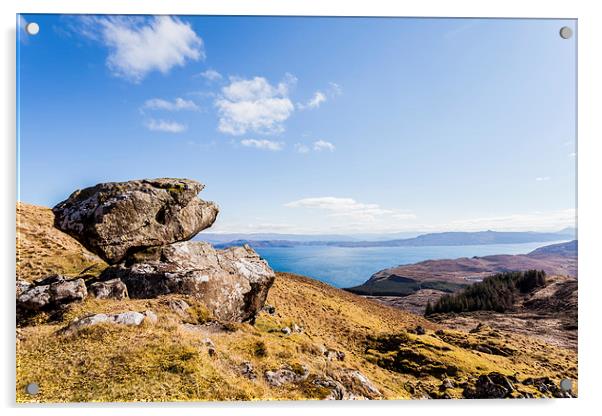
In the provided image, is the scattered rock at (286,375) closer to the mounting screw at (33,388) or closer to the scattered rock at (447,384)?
the scattered rock at (447,384)

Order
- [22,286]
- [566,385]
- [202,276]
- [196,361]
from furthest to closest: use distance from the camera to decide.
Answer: [202,276] → [566,385] → [22,286] → [196,361]

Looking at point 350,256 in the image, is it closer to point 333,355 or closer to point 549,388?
point 333,355

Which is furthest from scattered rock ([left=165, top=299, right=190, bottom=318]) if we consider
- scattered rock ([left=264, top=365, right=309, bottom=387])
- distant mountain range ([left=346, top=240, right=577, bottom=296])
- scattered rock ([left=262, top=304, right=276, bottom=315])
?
distant mountain range ([left=346, top=240, right=577, bottom=296])

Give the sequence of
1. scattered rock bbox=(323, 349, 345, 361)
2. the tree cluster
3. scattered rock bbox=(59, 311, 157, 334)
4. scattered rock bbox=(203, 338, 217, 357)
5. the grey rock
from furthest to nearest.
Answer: the tree cluster, scattered rock bbox=(323, 349, 345, 361), the grey rock, scattered rock bbox=(203, 338, 217, 357), scattered rock bbox=(59, 311, 157, 334)

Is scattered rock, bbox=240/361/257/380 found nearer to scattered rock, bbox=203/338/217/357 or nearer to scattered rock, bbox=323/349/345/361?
scattered rock, bbox=203/338/217/357
